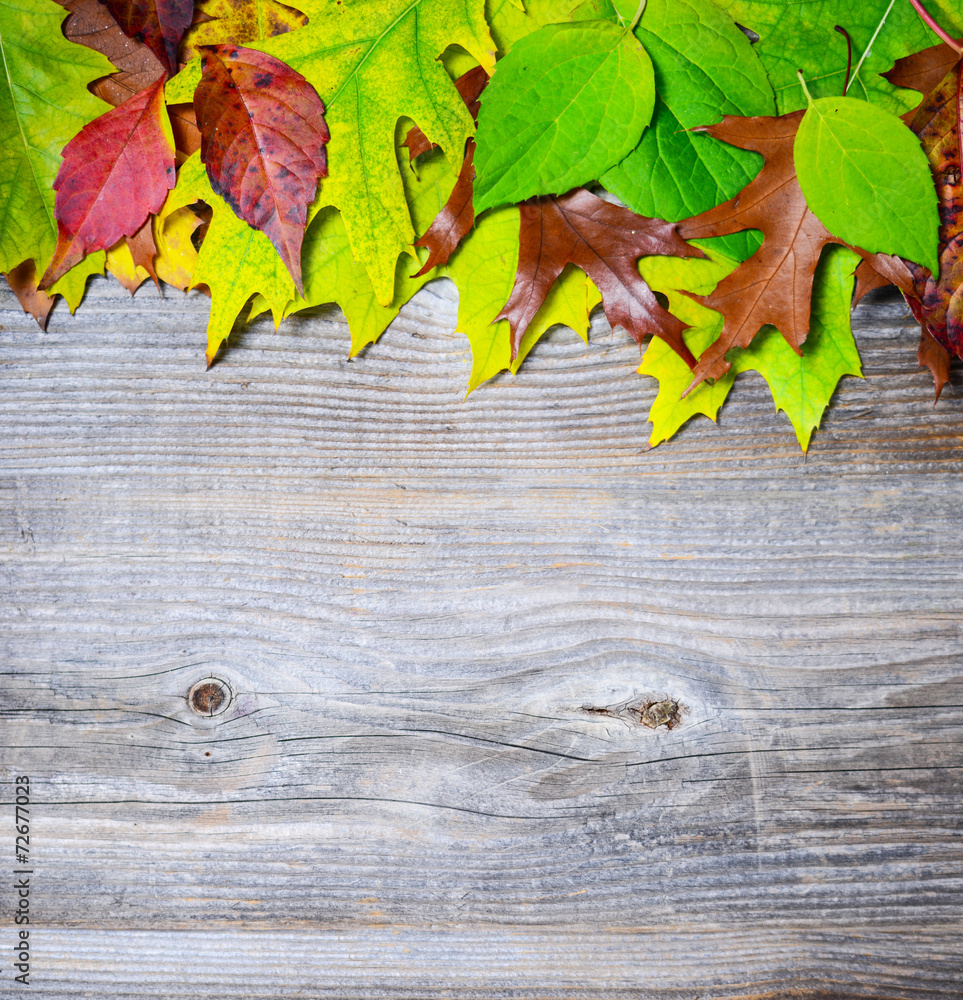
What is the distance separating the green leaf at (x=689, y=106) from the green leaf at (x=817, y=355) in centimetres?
12

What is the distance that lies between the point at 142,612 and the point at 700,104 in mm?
671

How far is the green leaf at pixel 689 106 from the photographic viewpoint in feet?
1.69

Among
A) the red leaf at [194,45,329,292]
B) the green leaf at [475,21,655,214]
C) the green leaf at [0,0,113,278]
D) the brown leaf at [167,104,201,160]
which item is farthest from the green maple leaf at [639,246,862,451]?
the green leaf at [0,0,113,278]

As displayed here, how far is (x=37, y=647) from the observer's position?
24.8 inches

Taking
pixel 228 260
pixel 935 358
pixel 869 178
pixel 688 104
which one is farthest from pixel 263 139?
pixel 935 358

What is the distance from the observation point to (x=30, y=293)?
617 mm

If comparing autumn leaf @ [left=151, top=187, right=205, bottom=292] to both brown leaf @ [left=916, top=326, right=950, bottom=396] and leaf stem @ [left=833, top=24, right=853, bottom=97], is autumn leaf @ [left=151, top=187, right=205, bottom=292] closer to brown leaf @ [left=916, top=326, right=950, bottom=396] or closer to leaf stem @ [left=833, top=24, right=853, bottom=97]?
leaf stem @ [left=833, top=24, right=853, bottom=97]

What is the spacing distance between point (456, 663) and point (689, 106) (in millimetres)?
524

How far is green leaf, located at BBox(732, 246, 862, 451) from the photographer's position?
1.86 ft

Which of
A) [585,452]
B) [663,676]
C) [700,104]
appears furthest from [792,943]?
[700,104]

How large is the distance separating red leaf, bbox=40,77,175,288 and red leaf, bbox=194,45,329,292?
0.17ft

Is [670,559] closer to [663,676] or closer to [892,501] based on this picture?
[663,676]

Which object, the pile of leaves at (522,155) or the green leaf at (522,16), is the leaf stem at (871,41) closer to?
the pile of leaves at (522,155)

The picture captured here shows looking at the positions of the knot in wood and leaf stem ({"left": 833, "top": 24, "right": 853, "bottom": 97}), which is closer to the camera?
leaf stem ({"left": 833, "top": 24, "right": 853, "bottom": 97})
